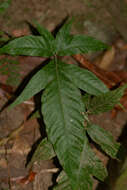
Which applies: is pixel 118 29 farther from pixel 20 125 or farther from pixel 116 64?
pixel 20 125

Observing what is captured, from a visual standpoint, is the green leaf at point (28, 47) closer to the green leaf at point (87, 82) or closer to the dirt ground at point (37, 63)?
the green leaf at point (87, 82)

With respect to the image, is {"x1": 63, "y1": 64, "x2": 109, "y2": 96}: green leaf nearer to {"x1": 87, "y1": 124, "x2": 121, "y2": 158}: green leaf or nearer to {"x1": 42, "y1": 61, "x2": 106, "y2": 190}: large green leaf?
{"x1": 42, "y1": 61, "x2": 106, "y2": 190}: large green leaf

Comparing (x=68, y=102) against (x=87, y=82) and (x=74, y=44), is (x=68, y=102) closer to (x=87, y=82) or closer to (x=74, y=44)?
(x=87, y=82)

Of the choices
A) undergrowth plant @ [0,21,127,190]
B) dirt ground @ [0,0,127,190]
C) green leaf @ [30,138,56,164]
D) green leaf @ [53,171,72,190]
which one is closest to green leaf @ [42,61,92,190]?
undergrowth plant @ [0,21,127,190]

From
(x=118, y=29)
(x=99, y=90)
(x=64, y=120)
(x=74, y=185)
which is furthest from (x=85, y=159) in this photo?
(x=118, y=29)

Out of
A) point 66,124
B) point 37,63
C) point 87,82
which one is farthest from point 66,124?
point 37,63

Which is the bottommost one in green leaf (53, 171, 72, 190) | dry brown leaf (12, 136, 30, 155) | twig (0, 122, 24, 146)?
green leaf (53, 171, 72, 190)

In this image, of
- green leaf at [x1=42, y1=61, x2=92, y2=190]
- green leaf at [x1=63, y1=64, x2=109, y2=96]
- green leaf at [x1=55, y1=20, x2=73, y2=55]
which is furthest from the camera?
green leaf at [x1=55, y1=20, x2=73, y2=55]
